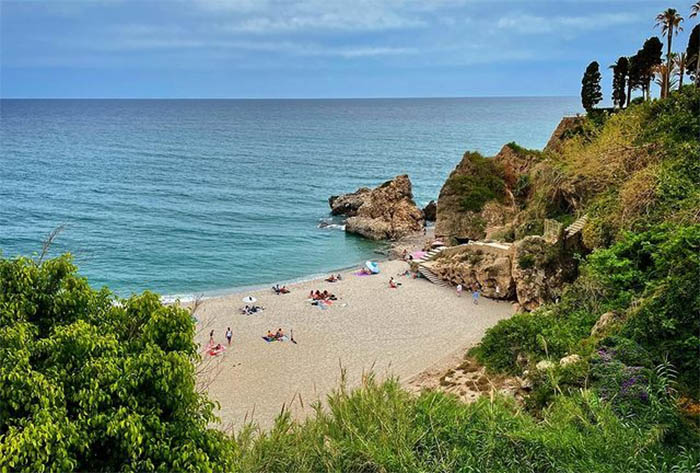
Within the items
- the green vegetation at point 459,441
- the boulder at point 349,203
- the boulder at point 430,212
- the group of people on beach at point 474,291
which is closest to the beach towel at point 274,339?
the group of people on beach at point 474,291

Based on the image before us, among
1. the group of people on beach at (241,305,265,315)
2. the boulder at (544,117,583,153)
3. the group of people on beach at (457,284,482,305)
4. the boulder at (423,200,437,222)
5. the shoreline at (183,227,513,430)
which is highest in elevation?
the boulder at (544,117,583,153)

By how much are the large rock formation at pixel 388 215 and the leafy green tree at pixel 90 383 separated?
4196cm

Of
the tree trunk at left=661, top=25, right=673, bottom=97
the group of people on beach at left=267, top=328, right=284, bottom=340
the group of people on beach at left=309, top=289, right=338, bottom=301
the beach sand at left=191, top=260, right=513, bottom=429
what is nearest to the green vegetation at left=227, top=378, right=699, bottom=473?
the beach sand at left=191, top=260, right=513, bottom=429

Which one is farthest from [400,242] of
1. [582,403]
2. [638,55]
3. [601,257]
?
[582,403]

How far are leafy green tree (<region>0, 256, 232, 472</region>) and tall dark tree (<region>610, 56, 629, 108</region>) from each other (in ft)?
149

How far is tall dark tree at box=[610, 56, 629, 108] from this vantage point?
4297 centimetres

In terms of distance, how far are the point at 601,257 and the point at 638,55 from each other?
95.5 feet

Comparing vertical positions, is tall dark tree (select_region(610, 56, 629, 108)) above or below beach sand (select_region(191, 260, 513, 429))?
above

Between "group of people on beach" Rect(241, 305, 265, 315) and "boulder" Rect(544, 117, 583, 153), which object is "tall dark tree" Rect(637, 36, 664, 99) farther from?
"group of people on beach" Rect(241, 305, 265, 315)

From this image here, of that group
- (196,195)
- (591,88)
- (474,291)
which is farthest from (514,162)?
(196,195)

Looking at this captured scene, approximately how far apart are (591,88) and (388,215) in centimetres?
2138

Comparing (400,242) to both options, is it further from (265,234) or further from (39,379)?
(39,379)

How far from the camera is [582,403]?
36.5 feet

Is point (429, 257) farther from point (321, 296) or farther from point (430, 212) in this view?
point (430, 212)
